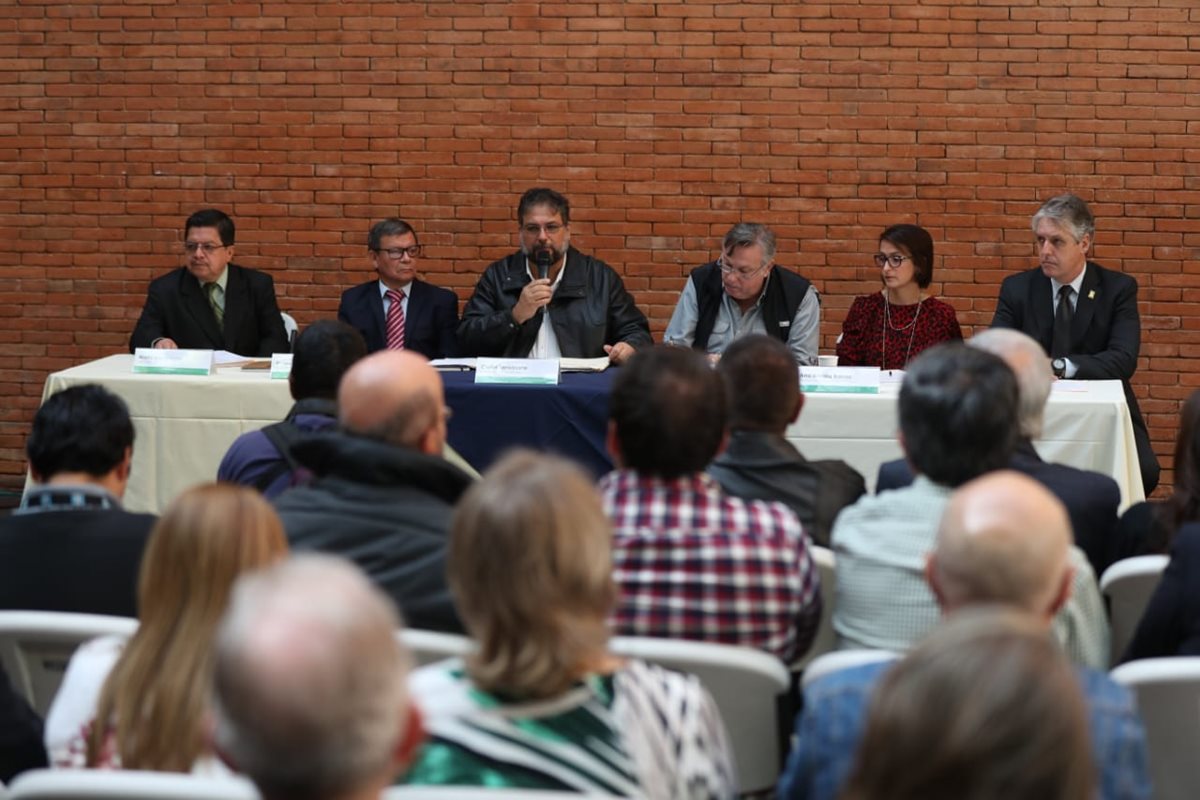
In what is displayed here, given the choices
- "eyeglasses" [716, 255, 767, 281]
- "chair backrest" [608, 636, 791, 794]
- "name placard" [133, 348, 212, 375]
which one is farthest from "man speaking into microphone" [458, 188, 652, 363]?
"chair backrest" [608, 636, 791, 794]

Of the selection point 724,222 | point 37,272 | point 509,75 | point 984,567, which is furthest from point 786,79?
point 984,567

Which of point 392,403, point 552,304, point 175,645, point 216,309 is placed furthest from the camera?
point 216,309

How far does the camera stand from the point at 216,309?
6852mm

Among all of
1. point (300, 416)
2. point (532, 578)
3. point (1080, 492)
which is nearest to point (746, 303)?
point (300, 416)

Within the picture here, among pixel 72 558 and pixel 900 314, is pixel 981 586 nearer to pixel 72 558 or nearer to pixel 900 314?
pixel 72 558

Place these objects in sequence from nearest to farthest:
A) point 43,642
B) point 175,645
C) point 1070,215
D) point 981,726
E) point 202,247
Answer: point 981,726
point 175,645
point 43,642
point 1070,215
point 202,247

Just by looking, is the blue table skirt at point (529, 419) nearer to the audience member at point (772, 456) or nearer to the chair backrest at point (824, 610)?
the audience member at point (772, 456)

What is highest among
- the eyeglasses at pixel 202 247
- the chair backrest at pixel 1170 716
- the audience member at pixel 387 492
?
the eyeglasses at pixel 202 247

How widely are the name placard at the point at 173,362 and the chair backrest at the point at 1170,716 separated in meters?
4.10

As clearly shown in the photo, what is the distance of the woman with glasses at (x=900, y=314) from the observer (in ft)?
20.0

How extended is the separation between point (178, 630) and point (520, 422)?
3.45 metres

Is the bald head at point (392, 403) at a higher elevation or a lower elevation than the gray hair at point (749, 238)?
lower

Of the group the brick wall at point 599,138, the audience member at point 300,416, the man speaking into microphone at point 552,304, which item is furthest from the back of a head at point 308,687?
the brick wall at point 599,138

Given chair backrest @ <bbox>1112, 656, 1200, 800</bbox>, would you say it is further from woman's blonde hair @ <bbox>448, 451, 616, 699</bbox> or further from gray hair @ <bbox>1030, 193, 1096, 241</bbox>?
gray hair @ <bbox>1030, 193, 1096, 241</bbox>
